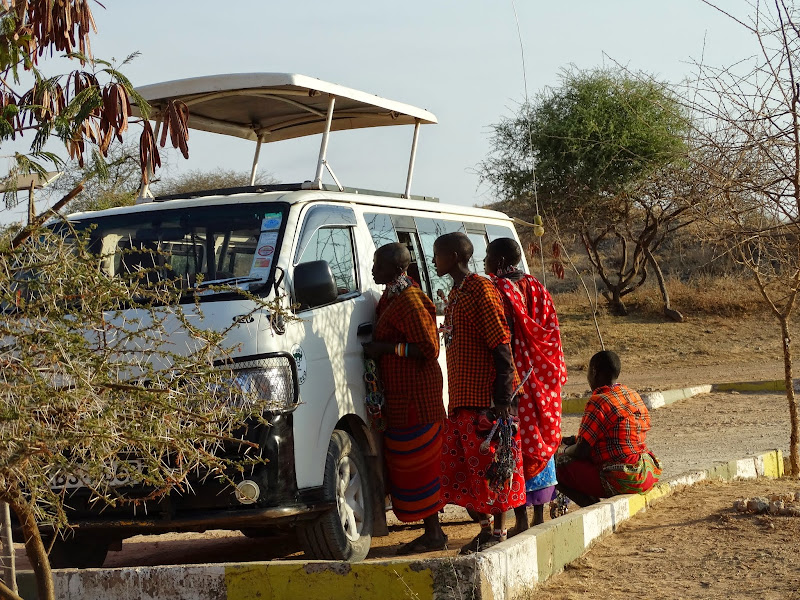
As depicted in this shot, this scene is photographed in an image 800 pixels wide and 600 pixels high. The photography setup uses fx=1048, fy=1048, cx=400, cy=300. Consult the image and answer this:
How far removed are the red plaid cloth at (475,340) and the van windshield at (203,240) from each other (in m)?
1.11

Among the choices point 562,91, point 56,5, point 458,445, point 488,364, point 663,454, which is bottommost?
point 663,454

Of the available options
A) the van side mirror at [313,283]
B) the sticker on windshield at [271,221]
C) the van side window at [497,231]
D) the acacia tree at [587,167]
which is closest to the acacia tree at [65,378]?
the van side mirror at [313,283]

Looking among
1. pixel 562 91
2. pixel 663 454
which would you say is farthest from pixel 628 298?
pixel 663 454

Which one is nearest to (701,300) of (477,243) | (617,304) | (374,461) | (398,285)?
(617,304)

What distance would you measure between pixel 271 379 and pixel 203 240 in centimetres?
111

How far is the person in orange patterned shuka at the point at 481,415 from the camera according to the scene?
18.5 feet

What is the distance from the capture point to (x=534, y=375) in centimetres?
607

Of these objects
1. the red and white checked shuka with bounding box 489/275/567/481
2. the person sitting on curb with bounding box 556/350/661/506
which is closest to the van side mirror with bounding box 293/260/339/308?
the red and white checked shuka with bounding box 489/275/567/481

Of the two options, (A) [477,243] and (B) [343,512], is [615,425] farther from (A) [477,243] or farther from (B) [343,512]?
(A) [477,243]

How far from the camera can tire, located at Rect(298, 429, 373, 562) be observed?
534 cm

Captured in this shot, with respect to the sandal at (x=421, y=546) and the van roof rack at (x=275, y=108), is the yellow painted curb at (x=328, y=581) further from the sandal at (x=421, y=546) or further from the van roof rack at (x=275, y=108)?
the van roof rack at (x=275, y=108)

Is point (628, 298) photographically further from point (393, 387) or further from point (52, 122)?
point (52, 122)

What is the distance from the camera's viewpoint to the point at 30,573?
4.73 meters

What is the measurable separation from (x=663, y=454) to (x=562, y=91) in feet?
54.1
